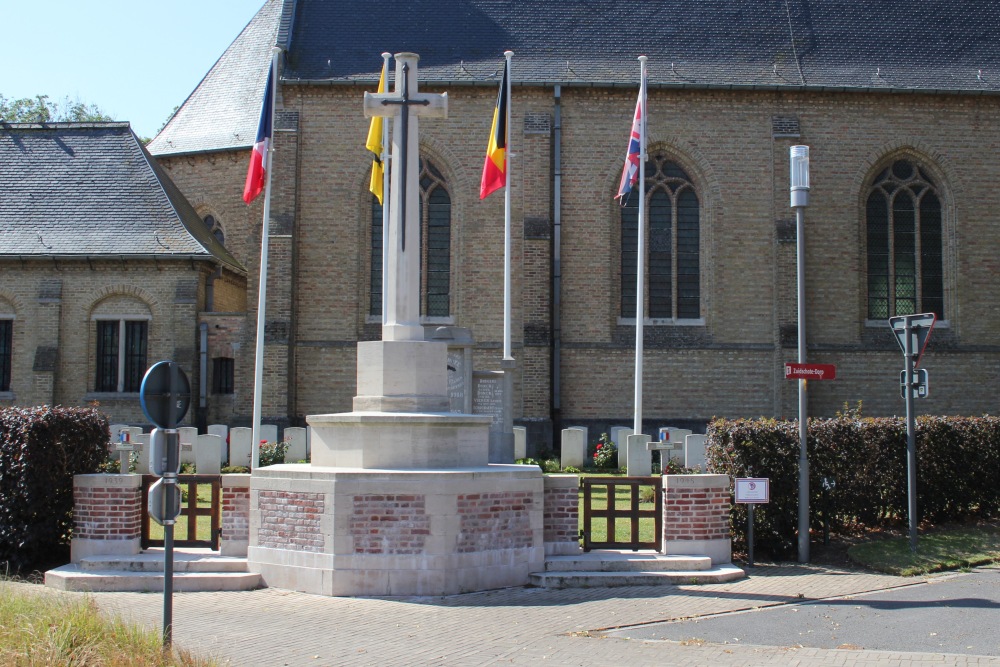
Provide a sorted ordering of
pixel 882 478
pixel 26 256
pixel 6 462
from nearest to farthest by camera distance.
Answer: pixel 6 462 → pixel 882 478 → pixel 26 256

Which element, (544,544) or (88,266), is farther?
(88,266)

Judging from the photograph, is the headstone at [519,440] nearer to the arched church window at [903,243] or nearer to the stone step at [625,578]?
the stone step at [625,578]

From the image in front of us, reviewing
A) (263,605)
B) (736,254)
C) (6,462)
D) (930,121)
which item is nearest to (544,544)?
(263,605)

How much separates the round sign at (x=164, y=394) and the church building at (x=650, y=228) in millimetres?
15829

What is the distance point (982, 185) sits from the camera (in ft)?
81.5

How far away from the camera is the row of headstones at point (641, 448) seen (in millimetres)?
15492

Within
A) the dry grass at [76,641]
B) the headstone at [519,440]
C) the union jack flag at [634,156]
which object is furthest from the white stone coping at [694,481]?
the headstone at [519,440]

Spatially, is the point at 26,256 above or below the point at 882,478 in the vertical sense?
above

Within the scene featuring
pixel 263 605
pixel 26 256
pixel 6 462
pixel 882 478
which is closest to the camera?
pixel 263 605

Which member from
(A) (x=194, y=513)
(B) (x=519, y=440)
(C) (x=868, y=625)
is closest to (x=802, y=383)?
(C) (x=868, y=625)

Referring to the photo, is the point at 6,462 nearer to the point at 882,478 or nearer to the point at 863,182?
the point at 882,478

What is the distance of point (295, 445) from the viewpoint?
20.0 metres

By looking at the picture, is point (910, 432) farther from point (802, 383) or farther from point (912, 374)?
point (802, 383)

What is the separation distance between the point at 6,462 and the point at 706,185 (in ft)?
58.7
